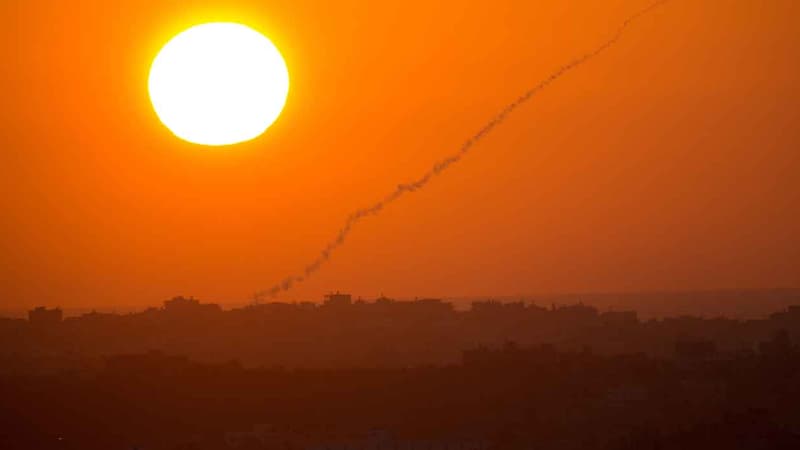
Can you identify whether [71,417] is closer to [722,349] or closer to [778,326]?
[722,349]

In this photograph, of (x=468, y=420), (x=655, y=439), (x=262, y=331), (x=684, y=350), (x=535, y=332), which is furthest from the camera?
(x=535, y=332)

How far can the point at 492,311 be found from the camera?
252ft

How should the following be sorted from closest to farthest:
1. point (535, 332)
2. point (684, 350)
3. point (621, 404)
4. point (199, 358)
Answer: point (621, 404)
point (199, 358)
point (684, 350)
point (535, 332)

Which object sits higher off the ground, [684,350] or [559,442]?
[684,350]

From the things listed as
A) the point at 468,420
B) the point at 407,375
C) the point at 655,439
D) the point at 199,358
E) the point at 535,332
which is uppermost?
the point at 535,332

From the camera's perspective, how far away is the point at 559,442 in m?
38.9

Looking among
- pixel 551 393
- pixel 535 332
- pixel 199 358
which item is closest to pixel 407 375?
pixel 551 393

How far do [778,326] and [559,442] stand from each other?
38340 millimetres

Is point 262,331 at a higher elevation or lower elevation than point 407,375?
higher

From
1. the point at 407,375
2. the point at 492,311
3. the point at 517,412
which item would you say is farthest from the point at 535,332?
the point at 517,412

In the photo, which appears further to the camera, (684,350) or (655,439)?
(684,350)

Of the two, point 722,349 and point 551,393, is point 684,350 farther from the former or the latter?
point 551,393

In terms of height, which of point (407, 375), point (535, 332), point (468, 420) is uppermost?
point (535, 332)

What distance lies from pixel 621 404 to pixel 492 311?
106ft
